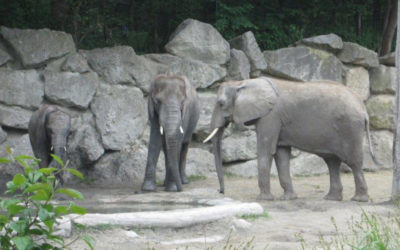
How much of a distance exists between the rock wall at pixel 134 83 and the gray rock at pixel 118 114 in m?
0.02

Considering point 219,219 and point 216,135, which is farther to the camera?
point 216,135

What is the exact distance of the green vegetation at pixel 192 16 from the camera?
41.3 feet

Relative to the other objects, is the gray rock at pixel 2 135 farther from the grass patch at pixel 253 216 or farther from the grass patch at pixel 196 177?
the grass patch at pixel 253 216

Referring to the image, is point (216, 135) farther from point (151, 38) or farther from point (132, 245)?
point (151, 38)

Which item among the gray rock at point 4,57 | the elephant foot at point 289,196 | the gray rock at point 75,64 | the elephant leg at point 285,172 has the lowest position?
the elephant foot at point 289,196

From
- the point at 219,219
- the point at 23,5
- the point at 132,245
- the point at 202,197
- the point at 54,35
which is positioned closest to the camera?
the point at 132,245

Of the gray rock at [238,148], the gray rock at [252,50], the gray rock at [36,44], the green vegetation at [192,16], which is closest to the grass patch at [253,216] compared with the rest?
the gray rock at [238,148]

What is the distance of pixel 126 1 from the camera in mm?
13453

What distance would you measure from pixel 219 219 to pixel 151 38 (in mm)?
7144

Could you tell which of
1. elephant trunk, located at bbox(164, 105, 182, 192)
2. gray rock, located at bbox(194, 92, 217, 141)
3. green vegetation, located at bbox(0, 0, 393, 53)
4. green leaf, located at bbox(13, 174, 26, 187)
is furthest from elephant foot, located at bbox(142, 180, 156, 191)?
green leaf, located at bbox(13, 174, 26, 187)

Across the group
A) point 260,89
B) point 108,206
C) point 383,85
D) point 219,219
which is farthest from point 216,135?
point 383,85

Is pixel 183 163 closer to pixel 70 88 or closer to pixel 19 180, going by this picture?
pixel 70 88

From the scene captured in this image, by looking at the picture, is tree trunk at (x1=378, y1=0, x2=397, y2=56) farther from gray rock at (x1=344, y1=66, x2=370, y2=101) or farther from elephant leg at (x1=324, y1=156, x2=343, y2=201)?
elephant leg at (x1=324, y1=156, x2=343, y2=201)

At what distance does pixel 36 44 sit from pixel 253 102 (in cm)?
411
